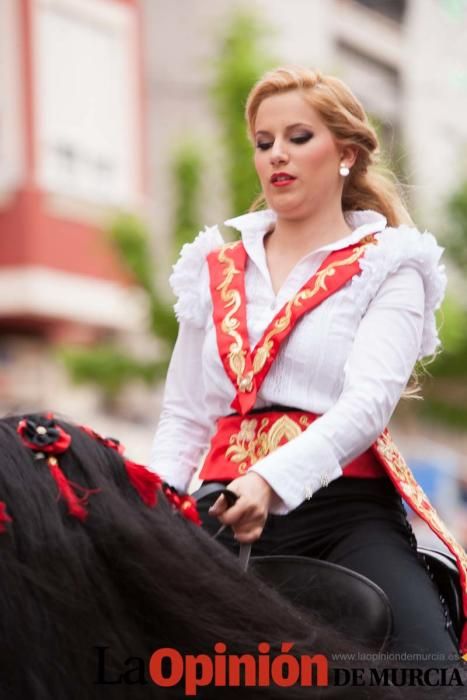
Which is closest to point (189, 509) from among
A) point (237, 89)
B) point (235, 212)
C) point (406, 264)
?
point (406, 264)

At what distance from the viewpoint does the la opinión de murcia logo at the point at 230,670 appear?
2.74 metres

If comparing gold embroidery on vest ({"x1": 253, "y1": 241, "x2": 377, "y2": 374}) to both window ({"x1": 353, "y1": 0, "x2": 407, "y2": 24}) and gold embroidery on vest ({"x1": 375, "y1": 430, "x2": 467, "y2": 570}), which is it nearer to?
gold embroidery on vest ({"x1": 375, "y1": 430, "x2": 467, "y2": 570})

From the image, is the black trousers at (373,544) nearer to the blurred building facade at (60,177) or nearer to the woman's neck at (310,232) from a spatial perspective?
the woman's neck at (310,232)

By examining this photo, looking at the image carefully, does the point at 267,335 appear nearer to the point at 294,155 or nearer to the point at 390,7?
the point at 294,155

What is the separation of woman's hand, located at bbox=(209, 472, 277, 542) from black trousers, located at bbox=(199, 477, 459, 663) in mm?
166

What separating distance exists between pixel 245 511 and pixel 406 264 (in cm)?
69

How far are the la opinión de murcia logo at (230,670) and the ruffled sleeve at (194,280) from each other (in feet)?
3.09

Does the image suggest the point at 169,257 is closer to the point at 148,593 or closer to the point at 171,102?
the point at 171,102

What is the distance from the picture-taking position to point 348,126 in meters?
3.38

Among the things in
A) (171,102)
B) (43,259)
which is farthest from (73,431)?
(171,102)

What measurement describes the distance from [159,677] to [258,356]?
2.58 ft

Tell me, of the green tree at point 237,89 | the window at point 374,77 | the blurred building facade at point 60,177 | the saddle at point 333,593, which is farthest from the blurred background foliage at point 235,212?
the window at point 374,77

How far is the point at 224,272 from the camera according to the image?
A: 3.52m

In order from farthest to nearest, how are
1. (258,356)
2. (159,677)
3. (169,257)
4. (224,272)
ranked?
(169,257)
(224,272)
(258,356)
(159,677)
